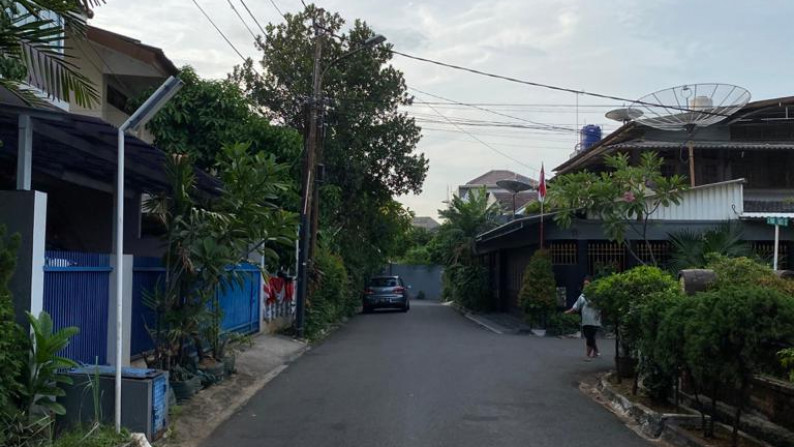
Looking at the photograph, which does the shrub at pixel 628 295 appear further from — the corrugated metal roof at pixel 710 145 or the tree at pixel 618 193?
the corrugated metal roof at pixel 710 145

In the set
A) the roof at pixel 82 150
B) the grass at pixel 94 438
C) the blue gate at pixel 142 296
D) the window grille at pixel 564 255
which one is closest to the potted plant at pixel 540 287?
the window grille at pixel 564 255

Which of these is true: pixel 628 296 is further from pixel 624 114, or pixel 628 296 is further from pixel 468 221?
pixel 468 221

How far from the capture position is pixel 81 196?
13.7 meters

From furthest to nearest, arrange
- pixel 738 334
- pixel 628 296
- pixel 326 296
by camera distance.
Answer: pixel 326 296 → pixel 628 296 → pixel 738 334

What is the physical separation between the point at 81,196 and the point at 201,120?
5978 millimetres

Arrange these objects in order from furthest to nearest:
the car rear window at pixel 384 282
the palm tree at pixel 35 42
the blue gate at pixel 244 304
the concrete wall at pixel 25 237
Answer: the car rear window at pixel 384 282 → the blue gate at pixel 244 304 → the concrete wall at pixel 25 237 → the palm tree at pixel 35 42

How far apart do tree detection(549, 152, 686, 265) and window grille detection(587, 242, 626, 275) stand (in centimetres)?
237

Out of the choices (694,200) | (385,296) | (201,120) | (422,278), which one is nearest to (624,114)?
(694,200)

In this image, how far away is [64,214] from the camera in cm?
1364

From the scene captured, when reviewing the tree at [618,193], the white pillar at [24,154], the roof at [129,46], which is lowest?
the white pillar at [24,154]

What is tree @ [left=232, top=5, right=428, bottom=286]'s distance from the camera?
27797 mm

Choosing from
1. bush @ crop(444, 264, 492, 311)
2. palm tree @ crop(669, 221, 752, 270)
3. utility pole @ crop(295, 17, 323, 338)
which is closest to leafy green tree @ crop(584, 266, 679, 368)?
palm tree @ crop(669, 221, 752, 270)

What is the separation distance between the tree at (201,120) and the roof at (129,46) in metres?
2.80

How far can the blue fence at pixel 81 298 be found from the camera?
8484 mm
